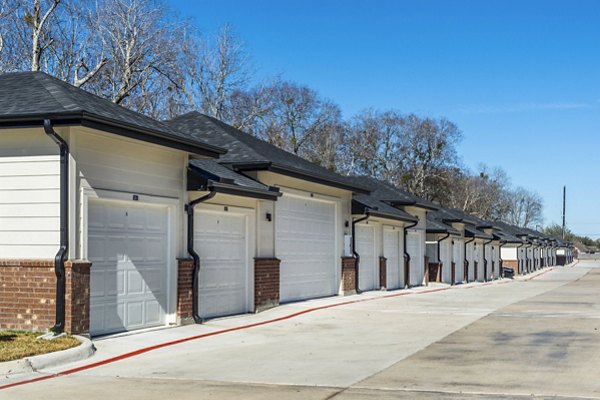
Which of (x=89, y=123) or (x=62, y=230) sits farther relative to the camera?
(x=62, y=230)

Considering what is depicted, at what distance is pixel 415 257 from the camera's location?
37.7m

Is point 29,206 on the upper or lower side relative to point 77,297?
A: upper

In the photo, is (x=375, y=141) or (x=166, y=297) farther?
(x=375, y=141)

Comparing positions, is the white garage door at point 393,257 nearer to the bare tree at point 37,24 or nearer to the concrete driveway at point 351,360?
the concrete driveway at point 351,360

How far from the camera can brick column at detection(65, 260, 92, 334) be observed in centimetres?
1314

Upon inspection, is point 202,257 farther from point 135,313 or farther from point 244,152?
point 244,152

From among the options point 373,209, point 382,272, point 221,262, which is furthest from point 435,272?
point 221,262

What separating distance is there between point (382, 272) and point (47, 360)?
21.1m

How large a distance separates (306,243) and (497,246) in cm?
4485

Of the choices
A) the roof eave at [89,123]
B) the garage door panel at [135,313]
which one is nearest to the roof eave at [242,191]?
the roof eave at [89,123]

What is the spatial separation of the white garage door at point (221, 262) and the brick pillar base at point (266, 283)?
270mm

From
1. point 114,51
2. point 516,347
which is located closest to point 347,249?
point 516,347

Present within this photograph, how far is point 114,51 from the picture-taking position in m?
43.5

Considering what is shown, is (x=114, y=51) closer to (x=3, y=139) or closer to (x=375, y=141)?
(x=3, y=139)
